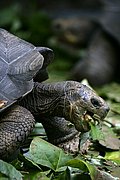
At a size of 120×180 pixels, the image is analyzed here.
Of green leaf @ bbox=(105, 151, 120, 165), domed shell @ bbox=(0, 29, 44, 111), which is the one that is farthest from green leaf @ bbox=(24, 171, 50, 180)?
green leaf @ bbox=(105, 151, 120, 165)

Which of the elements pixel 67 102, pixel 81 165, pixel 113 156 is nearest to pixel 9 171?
pixel 81 165

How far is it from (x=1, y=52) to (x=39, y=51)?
0.61ft

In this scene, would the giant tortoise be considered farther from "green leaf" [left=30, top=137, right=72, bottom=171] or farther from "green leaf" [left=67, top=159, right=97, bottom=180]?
"green leaf" [left=67, top=159, right=97, bottom=180]

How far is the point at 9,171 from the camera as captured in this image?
7.56 ft

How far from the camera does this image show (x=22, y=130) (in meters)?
2.45

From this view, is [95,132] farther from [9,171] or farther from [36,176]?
[9,171]

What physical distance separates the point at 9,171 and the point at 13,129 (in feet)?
0.67

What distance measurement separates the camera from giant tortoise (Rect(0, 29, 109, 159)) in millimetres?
2451

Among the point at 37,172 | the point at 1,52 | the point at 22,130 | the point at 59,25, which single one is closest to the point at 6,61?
the point at 1,52

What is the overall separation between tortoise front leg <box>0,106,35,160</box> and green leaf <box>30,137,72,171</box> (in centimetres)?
7

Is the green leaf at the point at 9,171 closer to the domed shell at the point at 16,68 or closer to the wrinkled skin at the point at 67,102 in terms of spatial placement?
the domed shell at the point at 16,68

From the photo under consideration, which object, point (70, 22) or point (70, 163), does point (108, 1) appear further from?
Result: point (70, 163)

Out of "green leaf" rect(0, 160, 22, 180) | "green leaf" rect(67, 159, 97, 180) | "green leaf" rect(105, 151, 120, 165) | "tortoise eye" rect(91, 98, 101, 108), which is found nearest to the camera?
"green leaf" rect(0, 160, 22, 180)

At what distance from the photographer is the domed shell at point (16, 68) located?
247 cm
